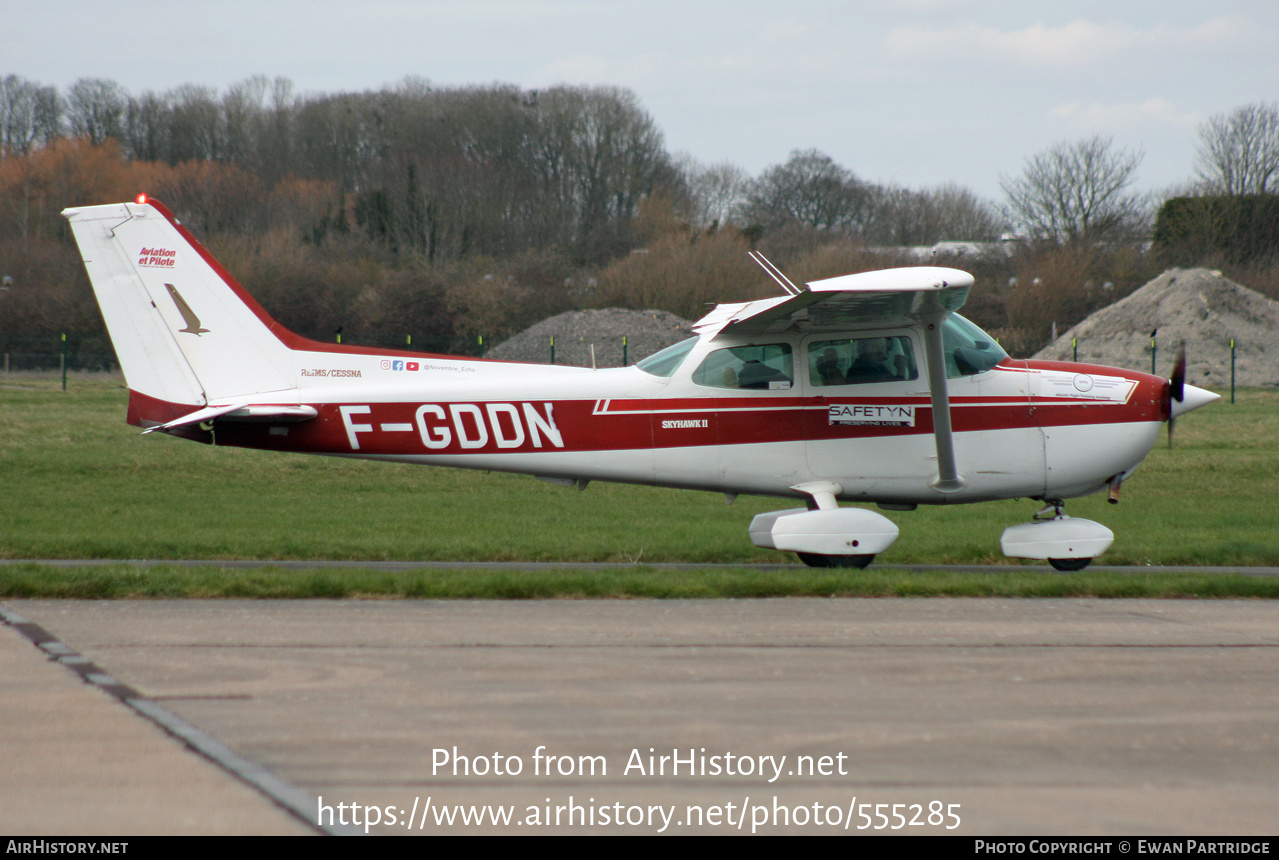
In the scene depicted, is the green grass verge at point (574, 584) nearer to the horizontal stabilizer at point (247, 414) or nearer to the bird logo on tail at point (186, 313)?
the horizontal stabilizer at point (247, 414)

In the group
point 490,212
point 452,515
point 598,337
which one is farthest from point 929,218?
point 452,515

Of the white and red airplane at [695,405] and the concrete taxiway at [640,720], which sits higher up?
the white and red airplane at [695,405]

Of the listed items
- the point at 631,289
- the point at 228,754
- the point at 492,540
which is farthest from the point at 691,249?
the point at 228,754

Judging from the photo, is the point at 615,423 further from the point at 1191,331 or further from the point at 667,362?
the point at 1191,331

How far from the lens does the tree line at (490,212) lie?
181ft

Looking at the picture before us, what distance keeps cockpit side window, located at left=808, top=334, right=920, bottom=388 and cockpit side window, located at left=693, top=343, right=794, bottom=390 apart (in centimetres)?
24

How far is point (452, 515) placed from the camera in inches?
606

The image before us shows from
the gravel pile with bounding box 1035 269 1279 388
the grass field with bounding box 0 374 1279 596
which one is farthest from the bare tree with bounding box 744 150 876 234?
the grass field with bounding box 0 374 1279 596

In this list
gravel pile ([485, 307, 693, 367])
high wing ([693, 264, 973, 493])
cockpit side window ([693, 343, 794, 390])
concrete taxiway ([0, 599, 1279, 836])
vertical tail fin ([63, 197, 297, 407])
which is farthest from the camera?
gravel pile ([485, 307, 693, 367])

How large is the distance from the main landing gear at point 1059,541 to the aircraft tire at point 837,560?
4.22 ft

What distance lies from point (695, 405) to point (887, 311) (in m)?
1.89

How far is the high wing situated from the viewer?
9570 millimetres

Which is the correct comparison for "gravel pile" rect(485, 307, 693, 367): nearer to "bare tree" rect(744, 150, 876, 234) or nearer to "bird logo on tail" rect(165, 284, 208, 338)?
"bird logo on tail" rect(165, 284, 208, 338)

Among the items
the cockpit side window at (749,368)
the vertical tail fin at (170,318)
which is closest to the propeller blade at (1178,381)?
the cockpit side window at (749,368)
